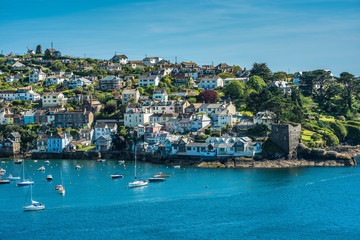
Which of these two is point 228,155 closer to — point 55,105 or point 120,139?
point 120,139

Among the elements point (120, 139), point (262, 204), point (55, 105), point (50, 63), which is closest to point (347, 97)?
point (120, 139)

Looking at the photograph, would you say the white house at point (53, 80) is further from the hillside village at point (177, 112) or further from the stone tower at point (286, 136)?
the stone tower at point (286, 136)

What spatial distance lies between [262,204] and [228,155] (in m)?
20.2

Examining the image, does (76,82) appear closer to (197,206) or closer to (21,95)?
(21,95)

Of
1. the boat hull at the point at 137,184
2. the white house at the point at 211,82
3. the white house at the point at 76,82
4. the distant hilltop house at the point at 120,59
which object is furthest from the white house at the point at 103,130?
the distant hilltop house at the point at 120,59

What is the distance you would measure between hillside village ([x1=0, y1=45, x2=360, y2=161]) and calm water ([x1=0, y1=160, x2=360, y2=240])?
10129 mm

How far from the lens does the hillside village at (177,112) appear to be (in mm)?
67938

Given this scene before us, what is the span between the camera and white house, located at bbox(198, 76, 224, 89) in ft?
320

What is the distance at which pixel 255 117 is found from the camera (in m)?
72.2

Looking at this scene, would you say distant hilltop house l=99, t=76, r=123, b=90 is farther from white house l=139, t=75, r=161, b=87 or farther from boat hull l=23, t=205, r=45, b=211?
boat hull l=23, t=205, r=45, b=211

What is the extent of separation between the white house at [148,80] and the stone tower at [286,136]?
4108 cm

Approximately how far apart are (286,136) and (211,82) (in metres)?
37.5

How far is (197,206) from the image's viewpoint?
42875 millimetres

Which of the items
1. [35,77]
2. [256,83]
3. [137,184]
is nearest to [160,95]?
[256,83]
